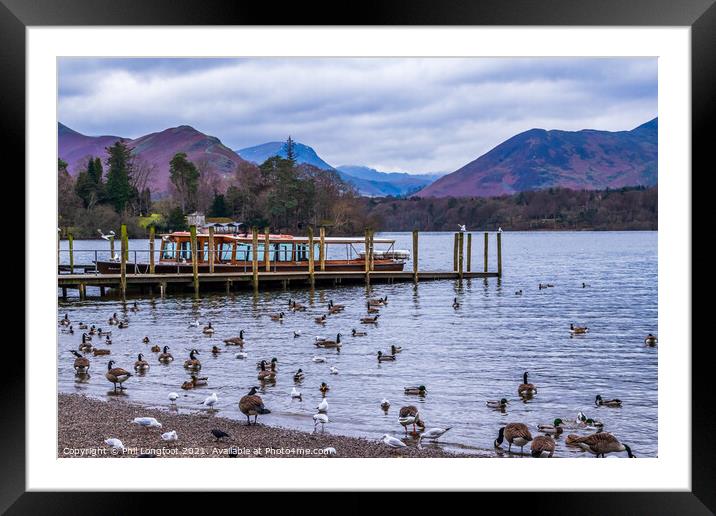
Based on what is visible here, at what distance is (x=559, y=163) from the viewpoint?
199ft

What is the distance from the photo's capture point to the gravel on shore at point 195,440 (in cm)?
607

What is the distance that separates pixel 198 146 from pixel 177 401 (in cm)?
3822

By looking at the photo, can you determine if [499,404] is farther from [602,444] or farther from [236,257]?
[236,257]

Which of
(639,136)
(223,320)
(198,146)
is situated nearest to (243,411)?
(223,320)

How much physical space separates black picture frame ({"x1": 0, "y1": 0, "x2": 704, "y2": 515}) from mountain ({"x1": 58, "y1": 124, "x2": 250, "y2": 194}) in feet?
112

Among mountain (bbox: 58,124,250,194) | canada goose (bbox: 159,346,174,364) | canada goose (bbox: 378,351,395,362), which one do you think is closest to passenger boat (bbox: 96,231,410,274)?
canada goose (bbox: 159,346,174,364)

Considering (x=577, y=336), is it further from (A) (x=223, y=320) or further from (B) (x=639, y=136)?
(B) (x=639, y=136)

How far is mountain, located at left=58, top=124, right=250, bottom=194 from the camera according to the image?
39312 mm

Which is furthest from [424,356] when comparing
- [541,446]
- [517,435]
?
[541,446]

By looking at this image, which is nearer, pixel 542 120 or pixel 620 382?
pixel 620 382

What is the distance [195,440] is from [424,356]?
294 inches

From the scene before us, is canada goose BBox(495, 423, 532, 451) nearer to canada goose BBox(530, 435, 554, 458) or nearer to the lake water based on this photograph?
canada goose BBox(530, 435, 554, 458)

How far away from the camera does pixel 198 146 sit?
45.2 metres
